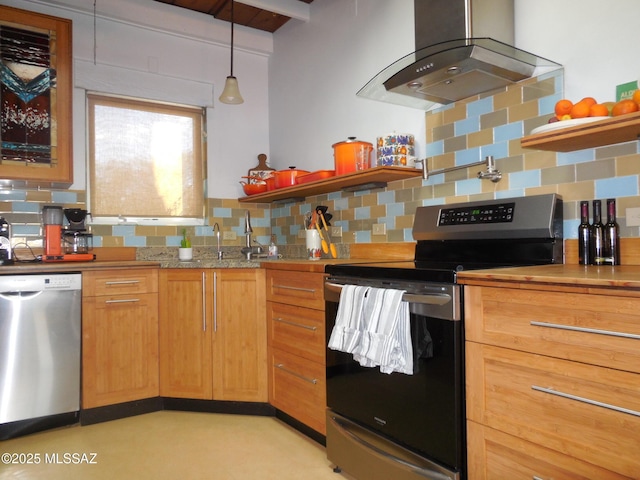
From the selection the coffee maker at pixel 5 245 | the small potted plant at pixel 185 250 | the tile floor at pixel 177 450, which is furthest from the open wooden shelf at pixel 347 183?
the coffee maker at pixel 5 245

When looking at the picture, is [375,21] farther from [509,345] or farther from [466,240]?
[509,345]

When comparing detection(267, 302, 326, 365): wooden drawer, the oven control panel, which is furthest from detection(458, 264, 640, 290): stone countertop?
detection(267, 302, 326, 365): wooden drawer

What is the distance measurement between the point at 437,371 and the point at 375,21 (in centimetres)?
224

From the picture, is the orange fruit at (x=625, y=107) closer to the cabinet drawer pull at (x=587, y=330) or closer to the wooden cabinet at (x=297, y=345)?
the cabinet drawer pull at (x=587, y=330)

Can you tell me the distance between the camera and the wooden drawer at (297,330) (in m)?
2.28

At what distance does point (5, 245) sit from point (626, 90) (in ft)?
10.7

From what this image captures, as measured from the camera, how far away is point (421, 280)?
165 cm

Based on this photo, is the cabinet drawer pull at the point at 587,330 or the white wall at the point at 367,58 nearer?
the cabinet drawer pull at the point at 587,330

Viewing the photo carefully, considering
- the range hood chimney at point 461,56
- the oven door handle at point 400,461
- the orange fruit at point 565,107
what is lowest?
the oven door handle at point 400,461

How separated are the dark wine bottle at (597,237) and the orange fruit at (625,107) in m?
0.33

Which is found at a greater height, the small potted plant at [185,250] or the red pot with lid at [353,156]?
the red pot with lid at [353,156]

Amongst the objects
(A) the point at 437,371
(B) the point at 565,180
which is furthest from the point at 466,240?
(A) the point at 437,371

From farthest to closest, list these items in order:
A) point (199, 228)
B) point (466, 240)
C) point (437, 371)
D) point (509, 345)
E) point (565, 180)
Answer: point (199, 228), point (466, 240), point (565, 180), point (437, 371), point (509, 345)

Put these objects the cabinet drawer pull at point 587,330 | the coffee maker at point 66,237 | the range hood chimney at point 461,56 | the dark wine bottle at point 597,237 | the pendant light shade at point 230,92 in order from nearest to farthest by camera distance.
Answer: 1. the cabinet drawer pull at point 587,330
2. the dark wine bottle at point 597,237
3. the range hood chimney at point 461,56
4. the coffee maker at point 66,237
5. the pendant light shade at point 230,92
